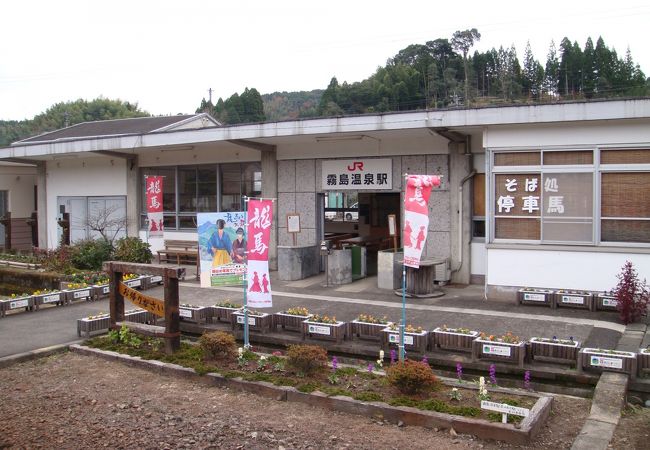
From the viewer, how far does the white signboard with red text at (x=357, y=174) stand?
1355 cm

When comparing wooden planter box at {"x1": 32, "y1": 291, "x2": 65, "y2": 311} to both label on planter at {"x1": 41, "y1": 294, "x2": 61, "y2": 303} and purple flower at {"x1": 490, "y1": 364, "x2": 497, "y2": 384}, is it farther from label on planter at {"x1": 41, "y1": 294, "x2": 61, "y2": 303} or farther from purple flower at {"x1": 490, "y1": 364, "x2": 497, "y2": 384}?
purple flower at {"x1": 490, "y1": 364, "x2": 497, "y2": 384}

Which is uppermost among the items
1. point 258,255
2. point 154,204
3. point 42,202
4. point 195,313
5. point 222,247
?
point 42,202

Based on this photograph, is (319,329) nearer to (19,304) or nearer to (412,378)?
(412,378)

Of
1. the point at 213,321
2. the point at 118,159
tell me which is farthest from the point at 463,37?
the point at 213,321

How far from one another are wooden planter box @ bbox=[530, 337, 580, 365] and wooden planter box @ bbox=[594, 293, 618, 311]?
3228 mm

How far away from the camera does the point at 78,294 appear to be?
11.8 metres

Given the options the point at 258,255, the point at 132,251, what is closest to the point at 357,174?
the point at 132,251

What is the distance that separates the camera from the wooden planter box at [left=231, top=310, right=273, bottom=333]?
8.53m

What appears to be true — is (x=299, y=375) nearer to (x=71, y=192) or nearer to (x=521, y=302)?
(x=521, y=302)

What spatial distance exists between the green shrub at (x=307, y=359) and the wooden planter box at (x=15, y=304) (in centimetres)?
697

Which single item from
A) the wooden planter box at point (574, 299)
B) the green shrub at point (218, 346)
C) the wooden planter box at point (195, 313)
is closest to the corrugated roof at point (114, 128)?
the wooden planter box at point (195, 313)

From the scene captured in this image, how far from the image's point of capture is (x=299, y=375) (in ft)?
21.2

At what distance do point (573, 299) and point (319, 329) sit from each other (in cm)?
477

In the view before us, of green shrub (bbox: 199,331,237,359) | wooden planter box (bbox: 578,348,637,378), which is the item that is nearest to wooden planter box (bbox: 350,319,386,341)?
green shrub (bbox: 199,331,237,359)
